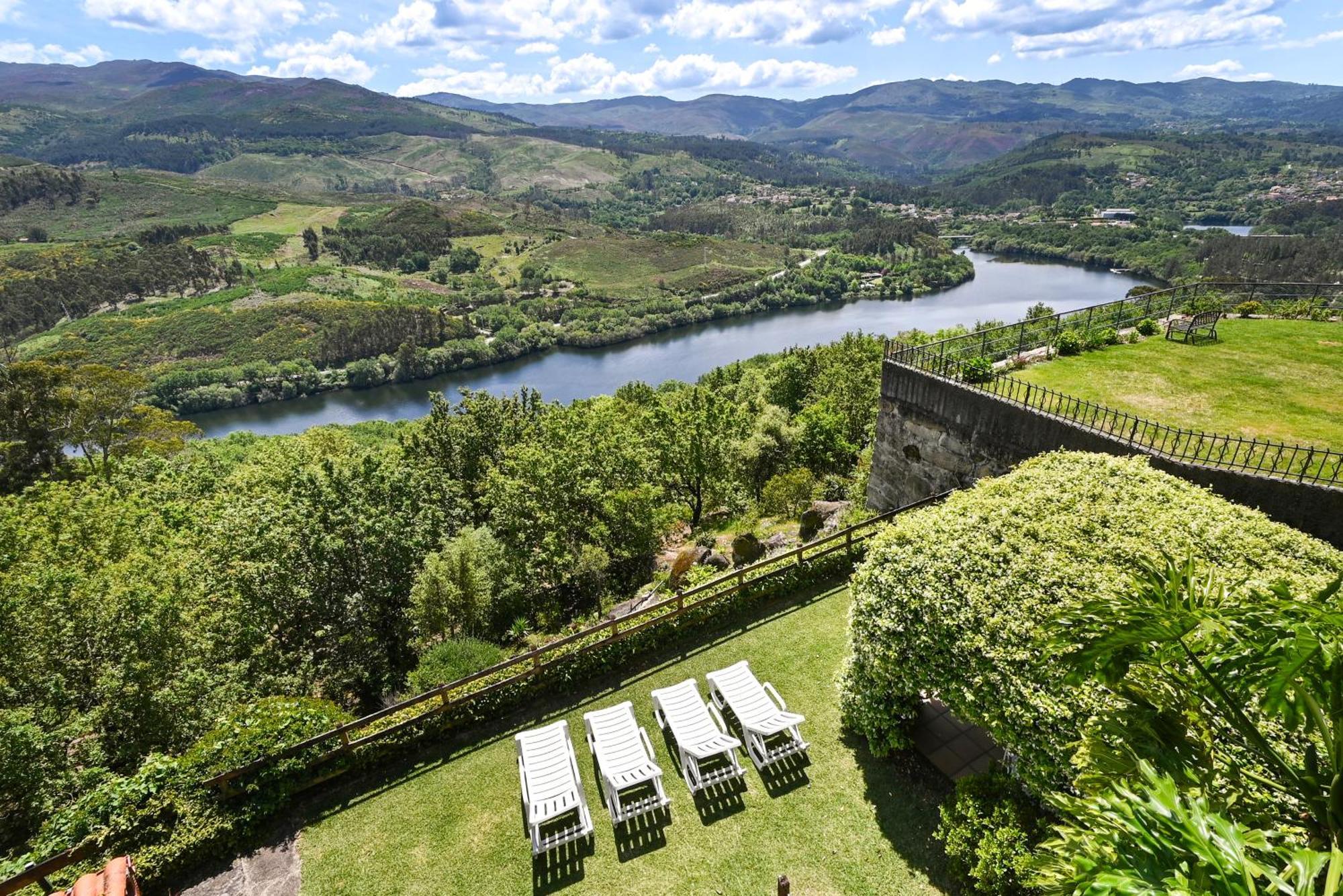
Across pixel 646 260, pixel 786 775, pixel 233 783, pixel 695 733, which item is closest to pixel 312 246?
pixel 646 260

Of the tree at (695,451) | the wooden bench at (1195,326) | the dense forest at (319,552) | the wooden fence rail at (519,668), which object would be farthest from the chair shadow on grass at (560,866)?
the wooden bench at (1195,326)

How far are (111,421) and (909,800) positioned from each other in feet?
158

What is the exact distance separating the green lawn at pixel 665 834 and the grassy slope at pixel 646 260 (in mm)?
151860

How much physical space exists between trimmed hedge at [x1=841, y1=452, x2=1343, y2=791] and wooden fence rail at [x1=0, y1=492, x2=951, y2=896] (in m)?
3.84

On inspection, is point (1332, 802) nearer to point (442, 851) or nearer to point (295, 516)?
point (442, 851)

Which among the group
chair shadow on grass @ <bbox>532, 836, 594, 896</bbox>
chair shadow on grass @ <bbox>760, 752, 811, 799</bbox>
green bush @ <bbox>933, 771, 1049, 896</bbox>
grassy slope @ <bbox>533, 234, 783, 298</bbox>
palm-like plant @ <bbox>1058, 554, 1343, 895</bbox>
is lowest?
grassy slope @ <bbox>533, 234, 783, 298</bbox>

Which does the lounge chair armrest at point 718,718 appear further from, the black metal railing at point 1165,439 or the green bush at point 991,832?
the black metal railing at point 1165,439

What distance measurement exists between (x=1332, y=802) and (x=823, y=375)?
40355mm

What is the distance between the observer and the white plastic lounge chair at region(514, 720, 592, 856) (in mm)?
8844

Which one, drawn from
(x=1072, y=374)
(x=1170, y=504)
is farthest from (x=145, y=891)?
(x=1072, y=374)

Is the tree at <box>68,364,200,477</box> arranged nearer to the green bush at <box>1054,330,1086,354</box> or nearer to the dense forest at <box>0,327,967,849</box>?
the dense forest at <box>0,327,967,849</box>

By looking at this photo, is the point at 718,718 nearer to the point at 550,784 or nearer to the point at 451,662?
the point at 550,784

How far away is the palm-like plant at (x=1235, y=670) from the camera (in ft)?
10.9

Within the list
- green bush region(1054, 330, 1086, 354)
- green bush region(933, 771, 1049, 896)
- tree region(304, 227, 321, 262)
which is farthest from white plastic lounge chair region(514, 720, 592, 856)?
tree region(304, 227, 321, 262)
